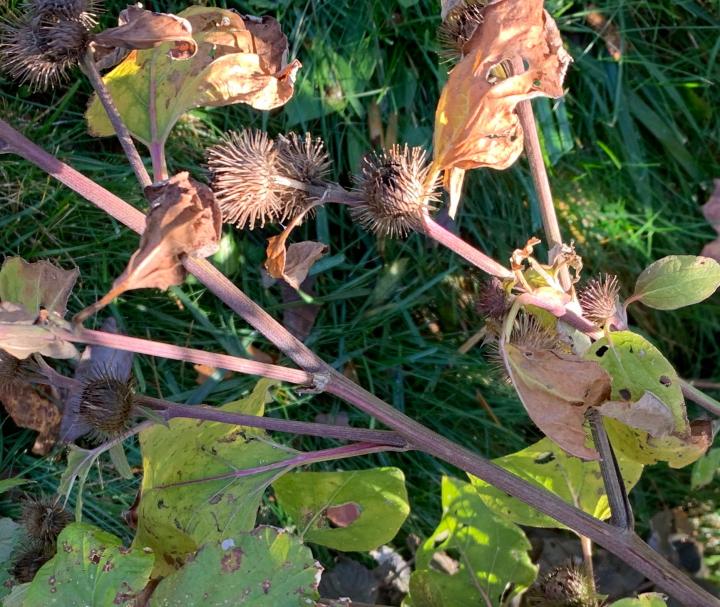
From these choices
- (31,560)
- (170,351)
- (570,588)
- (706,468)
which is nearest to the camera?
(170,351)

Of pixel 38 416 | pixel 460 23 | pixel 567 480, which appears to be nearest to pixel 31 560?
pixel 38 416

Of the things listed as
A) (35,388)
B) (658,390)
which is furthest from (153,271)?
(35,388)

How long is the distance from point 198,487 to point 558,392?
2.46 ft

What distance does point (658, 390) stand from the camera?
4.76 feet

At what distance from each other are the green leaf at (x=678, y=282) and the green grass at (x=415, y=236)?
79 centimetres

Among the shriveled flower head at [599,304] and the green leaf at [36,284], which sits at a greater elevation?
the shriveled flower head at [599,304]

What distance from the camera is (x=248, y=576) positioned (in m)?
1.38

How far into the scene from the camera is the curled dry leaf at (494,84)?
4.39 feet

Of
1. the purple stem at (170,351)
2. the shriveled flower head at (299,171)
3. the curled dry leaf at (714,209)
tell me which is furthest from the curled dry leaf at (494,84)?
the curled dry leaf at (714,209)

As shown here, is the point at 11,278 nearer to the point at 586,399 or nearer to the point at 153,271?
the point at 153,271

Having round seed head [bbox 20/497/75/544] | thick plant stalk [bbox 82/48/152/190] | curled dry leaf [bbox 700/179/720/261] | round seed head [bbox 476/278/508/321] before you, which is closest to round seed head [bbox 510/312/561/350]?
round seed head [bbox 476/278/508/321]

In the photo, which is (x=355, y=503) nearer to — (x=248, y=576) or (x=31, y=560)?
(x=248, y=576)

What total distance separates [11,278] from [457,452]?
0.91 m

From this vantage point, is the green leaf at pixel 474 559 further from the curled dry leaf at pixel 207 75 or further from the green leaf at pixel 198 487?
the curled dry leaf at pixel 207 75
